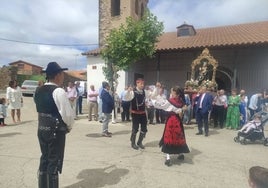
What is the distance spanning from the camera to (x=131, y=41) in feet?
42.0

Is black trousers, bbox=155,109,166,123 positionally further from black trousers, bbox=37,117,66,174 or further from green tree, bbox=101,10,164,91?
black trousers, bbox=37,117,66,174

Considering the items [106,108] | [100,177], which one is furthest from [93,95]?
[100,177]

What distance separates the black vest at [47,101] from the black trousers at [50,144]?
112mm

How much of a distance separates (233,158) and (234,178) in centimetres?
146

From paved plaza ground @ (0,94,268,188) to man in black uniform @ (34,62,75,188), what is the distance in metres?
0.76

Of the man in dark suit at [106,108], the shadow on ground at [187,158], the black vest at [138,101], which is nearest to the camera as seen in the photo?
the shadow on ground at [187,158]

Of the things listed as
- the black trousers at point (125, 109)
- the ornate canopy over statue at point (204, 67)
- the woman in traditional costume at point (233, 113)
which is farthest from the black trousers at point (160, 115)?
the woman in traditional costume at point (233, 113)

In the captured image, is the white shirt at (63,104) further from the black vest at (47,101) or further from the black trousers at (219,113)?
the black trousers at (219,113)

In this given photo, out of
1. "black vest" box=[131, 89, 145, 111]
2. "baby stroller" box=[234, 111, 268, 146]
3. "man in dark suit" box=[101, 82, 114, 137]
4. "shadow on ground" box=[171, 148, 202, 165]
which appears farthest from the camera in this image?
"man in dark suit" box=[101, 82, 114, 137]

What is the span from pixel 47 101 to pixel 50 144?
61cm

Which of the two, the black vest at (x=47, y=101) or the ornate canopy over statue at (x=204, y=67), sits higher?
the ornate canopy over statue at (x=204, y=67)

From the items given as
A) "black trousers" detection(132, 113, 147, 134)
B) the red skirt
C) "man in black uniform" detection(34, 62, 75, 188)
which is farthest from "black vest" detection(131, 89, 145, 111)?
"man in black uniform" detection(34, 62, 75, 188)

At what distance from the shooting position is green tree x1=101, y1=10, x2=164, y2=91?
1270 cm

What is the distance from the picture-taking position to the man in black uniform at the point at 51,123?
4.02 metres
